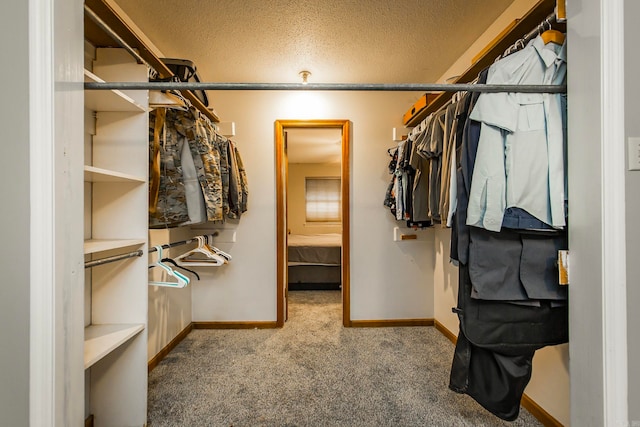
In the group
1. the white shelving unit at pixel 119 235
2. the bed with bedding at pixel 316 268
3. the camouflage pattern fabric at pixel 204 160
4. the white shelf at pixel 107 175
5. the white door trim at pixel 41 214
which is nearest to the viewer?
the white door trim at pixel 41 214

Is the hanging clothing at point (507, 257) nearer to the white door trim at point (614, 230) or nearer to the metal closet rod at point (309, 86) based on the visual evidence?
the metal closet rod at point (309, 86)

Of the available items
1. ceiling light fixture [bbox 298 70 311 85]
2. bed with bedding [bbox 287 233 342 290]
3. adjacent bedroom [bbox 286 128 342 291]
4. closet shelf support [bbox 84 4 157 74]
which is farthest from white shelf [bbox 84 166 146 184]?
adjacent bedroom [bbox 286 128 342 291]

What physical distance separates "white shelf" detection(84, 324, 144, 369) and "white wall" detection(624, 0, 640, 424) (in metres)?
1.82

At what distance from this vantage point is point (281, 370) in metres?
1.99

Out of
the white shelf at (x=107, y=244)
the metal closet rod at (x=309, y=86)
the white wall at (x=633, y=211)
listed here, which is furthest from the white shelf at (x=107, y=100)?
the white wall at (x=633, y=211)

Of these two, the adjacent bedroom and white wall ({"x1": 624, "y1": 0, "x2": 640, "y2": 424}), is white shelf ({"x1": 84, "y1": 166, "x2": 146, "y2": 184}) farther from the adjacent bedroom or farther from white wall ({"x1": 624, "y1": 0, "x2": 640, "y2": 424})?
the adjacent bedroom

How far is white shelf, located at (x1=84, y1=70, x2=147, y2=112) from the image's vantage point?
3.81ft

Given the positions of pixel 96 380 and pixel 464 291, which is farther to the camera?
pixel 96 380

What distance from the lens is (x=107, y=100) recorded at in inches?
49.6

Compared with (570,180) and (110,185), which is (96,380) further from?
(570,180)

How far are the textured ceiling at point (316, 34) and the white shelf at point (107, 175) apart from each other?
1169mm

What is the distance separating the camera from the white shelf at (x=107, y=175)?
3.66 ft

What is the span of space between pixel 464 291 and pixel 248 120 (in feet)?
8.08

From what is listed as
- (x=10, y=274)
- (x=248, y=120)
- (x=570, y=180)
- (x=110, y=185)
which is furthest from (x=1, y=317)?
(x=248, y=120)
